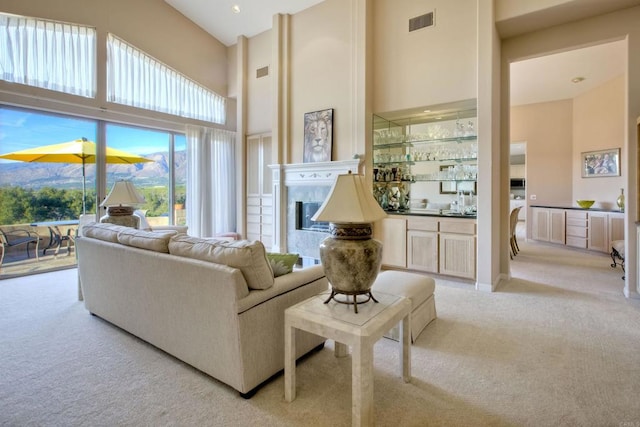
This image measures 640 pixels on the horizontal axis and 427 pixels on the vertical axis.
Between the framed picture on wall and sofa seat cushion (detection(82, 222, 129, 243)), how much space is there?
814 cm

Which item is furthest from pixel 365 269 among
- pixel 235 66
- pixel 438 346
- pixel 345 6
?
pixel 235 66

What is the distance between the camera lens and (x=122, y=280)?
2.50 m

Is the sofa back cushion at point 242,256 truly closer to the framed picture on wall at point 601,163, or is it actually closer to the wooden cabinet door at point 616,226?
the wooden cabinet door at point 616,226

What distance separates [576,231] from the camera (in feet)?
20.7

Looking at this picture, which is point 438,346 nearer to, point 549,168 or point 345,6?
point 345,6

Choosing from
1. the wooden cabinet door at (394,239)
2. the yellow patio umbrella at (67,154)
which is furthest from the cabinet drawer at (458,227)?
the yellow patio umbrella at (67,154)

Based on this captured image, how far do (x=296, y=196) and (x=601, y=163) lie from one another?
6128 millimetres

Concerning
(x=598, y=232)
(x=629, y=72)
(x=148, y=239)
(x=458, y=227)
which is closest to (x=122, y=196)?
(x=148, y=239)

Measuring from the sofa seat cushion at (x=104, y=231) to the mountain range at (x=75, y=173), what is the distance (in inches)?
102

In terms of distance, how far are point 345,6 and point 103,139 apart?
4.56 meters

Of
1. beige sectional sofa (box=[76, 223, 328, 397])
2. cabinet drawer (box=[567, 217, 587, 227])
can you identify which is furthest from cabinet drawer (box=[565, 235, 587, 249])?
beige sectional sofa (box=[76, 223, 328, 397])

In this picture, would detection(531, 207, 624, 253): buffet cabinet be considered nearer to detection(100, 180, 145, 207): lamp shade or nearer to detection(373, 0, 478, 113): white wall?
detection(373, 0, 478, 113): white wall

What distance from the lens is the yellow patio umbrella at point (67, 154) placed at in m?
4.52

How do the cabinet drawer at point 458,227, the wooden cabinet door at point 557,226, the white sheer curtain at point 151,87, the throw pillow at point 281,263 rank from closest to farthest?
the throw pillow at point 281,263 < the cabinet drawer at point 458,227 < the white sheer curtain at point 151,87 < the wooden cabinet door at point 557,226
